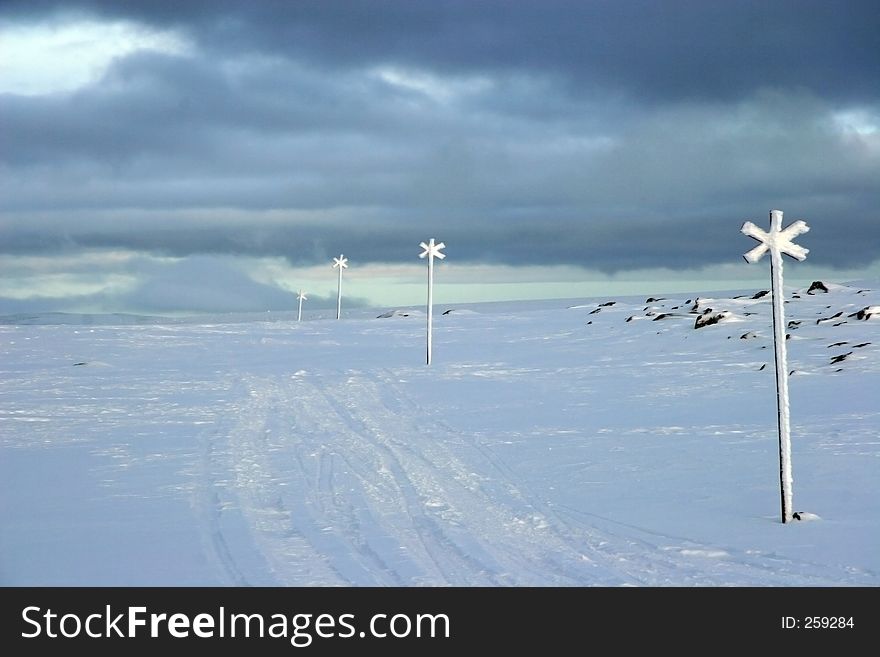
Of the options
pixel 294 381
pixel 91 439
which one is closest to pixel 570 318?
pixel 294 381

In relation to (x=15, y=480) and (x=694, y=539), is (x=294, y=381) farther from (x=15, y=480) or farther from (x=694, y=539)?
(x=694, y=539)

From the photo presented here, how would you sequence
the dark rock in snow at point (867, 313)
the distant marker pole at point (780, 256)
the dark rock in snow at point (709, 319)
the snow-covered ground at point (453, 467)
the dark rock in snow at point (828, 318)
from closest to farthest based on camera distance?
the snow-covered ground at point (453, 467), the distant marker pole at point (780, 256), the dark rock in snow at point (867, 313), the dark rock in snow at point (828, 318), the dark rock in snow at point (709, 319)

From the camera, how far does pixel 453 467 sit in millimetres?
18859

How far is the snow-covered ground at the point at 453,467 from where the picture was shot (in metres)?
12.0

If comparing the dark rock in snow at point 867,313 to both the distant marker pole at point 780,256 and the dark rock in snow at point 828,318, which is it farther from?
the distant marker pole at point 780,256

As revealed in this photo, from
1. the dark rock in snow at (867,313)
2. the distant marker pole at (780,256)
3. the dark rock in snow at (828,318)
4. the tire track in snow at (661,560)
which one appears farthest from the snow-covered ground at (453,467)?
the dark rock in snow at (867,313)

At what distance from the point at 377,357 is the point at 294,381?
924cm

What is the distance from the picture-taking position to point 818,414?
24.0m

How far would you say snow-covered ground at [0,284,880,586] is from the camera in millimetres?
11969

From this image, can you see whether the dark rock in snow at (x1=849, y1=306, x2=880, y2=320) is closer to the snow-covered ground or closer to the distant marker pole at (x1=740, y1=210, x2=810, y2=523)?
the snow-covered ground

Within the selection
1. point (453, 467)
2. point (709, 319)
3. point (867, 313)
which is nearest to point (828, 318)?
point (867, 313)
